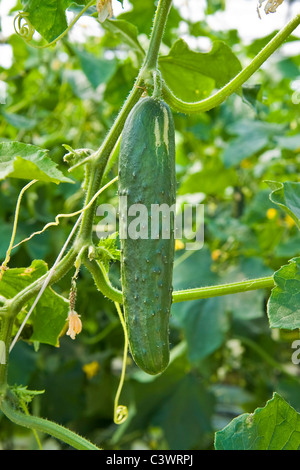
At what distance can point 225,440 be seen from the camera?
78cm

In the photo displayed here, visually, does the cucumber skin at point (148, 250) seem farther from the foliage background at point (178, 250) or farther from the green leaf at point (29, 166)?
the foliage background at point (178, 250)

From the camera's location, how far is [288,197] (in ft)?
2.95

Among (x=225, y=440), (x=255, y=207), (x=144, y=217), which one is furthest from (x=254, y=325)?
(x=144, y=217)

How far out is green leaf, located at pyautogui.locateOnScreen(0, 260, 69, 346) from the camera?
3.07 ft

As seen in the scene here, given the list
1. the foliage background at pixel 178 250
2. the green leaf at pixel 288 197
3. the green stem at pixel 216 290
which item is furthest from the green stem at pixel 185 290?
the foliage background at pixel 178 250

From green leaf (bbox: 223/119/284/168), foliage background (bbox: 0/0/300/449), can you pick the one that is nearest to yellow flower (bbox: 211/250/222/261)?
foliage background (bbox: 0/0/300/449)

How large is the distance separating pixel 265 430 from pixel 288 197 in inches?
13.5

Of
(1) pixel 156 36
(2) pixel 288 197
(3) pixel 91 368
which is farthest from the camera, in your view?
(3) pixel 91 368

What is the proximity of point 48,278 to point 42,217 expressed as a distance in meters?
0.86

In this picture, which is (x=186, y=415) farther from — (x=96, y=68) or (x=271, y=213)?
(x=96, y=68)

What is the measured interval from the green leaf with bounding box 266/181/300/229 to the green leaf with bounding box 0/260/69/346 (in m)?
0.37

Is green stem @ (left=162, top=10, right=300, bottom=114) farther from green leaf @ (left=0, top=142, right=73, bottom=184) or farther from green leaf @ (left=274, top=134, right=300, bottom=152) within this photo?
green leaf @ (left=274, top=134, right=300, bottom=152)

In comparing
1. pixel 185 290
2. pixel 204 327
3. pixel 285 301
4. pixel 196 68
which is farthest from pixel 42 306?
pixel 204 327
